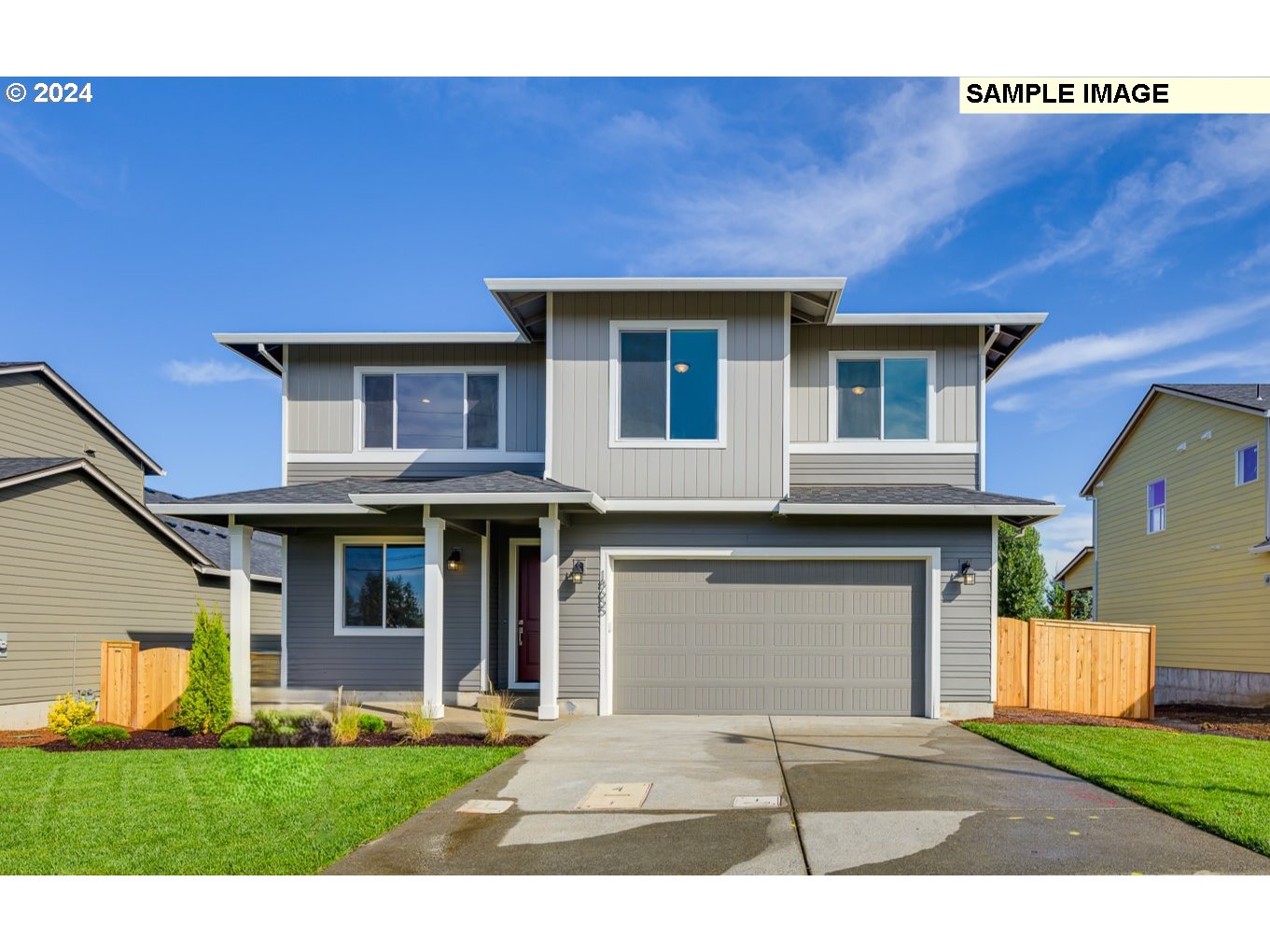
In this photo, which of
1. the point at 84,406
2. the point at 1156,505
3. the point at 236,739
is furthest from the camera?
the point at 1156,505

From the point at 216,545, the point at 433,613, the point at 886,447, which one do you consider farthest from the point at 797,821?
the point at 216,545

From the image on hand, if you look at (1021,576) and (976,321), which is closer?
(976,321)

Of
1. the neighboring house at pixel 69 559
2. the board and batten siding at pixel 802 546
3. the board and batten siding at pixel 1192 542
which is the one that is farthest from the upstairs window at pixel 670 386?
the board and batten siding at pixel 1192 542

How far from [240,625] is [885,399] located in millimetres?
9224

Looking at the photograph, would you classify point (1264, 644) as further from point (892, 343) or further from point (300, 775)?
point (300, 775)

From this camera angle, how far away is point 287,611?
1295cm

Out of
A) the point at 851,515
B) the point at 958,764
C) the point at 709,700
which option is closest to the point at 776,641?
the point at 709,700

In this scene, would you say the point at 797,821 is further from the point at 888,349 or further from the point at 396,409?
the point at 396,409

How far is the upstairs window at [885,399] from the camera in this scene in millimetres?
12586

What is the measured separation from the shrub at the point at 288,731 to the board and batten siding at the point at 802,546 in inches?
124

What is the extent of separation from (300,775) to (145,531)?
10.5 m

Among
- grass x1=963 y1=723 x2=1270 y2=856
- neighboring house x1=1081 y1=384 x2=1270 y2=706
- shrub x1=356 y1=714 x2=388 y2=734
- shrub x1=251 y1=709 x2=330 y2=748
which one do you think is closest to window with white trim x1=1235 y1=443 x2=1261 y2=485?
neighboring house x1=1081 y1=384 x2=1270 y2=706

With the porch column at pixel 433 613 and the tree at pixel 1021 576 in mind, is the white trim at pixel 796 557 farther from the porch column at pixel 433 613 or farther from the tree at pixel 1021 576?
the tree at pixel 1021 576

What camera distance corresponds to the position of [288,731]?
31.1 ft
